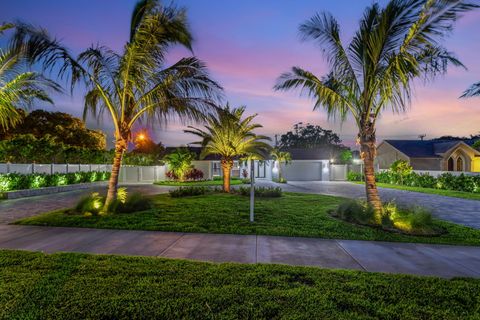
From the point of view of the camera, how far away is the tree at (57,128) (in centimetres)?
3136

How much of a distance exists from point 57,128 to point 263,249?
3322 cm

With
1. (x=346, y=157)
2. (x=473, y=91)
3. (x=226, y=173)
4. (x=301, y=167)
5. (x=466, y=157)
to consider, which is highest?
(x=473, y=91)

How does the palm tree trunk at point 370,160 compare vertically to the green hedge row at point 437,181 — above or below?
above

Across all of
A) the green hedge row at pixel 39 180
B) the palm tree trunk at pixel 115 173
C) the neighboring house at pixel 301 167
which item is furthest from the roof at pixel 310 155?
the palm tree trunk at pixel 115 173

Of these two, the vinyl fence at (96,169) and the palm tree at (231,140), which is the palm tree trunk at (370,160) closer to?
the palm tree at (231,140)

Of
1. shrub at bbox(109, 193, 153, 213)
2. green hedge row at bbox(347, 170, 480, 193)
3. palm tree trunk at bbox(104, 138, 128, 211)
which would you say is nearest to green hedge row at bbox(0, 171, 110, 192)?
shrub at bbox(109, 193, 153, 213)

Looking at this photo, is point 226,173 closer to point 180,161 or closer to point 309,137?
point 180,161

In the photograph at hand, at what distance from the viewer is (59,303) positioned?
11.1 ft

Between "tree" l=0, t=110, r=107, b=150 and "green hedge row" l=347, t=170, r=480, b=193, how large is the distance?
95.9 feet

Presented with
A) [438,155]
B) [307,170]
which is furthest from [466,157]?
[307,170]

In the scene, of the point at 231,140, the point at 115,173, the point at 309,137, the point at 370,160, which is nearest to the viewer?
the point at 370,160

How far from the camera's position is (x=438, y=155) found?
33.8 metres

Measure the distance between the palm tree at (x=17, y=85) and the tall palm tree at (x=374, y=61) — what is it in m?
8.64

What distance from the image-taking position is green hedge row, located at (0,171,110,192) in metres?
14.8
